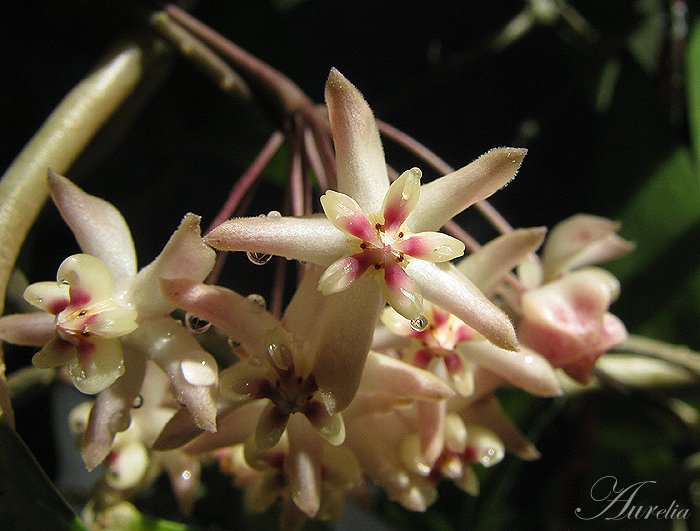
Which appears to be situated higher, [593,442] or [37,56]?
[37,56]

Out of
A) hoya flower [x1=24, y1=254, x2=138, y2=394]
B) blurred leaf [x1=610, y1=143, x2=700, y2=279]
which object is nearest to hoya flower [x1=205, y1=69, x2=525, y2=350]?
hoya flower [x1=24, y1=254, x2=138, y2=394]

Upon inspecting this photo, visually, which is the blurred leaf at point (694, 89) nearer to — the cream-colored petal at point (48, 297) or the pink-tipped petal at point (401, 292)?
the pink-tipped petal at point (401, 292)

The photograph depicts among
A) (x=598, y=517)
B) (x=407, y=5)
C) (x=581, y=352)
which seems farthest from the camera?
(x=407, y=5)

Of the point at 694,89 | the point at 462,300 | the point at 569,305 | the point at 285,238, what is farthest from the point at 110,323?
the point at 694,89

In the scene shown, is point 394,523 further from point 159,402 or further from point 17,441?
point 17,441

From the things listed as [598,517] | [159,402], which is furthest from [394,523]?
[159,402]

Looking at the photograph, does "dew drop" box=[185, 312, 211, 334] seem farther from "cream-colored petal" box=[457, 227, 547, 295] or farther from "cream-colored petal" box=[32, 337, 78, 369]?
"cream-colored petal" box=[457, 227, 547, 295]
